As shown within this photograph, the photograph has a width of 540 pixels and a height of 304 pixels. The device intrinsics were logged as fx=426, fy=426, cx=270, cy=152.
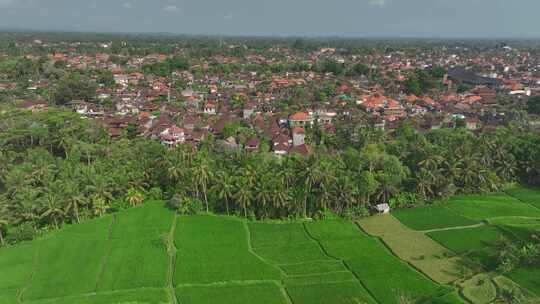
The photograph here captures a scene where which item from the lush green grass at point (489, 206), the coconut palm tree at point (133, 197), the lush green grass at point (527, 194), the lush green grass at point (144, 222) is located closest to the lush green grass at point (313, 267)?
the lush green grass at point (144, 222)

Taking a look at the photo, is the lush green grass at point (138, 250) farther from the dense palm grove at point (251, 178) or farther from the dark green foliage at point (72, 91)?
the dark green foliage at point (72, 91)

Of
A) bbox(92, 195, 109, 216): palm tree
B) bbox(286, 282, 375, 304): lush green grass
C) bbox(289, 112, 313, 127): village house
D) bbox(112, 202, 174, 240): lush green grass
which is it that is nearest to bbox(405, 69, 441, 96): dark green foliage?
bbox(289, 112, 313, 127): village house

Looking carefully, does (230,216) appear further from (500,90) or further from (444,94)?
(500,90)

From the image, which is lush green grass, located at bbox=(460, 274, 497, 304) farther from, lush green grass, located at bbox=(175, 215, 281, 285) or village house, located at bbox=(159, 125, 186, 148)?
village house, located at bbox=(159, 125, 186, 148)

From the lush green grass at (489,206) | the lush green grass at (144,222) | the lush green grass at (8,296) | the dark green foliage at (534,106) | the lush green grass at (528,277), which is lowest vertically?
the lush green grass at (8,296)

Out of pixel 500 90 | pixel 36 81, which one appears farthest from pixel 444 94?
pixel 36 81

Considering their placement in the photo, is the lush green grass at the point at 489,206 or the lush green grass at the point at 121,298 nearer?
the lush green grass at the point at 121,298
